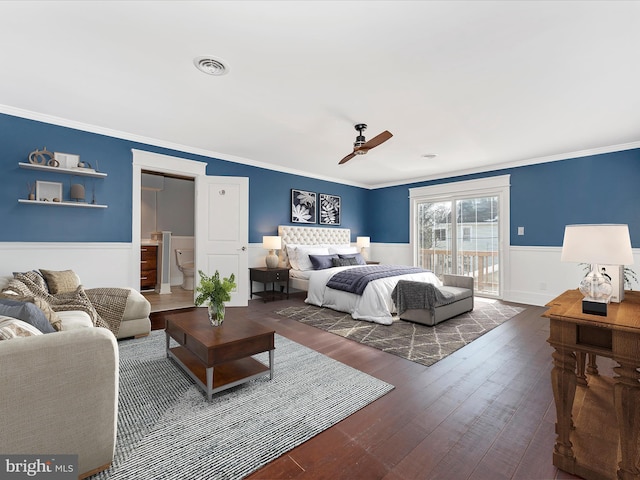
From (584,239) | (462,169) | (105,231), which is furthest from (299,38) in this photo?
(462,169)

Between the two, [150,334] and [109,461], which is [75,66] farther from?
[109,461]

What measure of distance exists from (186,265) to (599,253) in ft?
22.2

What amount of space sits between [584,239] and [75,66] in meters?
3.98

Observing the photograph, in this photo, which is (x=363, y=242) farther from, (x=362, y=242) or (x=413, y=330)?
(x=413, y=330)

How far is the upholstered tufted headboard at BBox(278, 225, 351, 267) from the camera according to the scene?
590cm

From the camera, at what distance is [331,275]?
4.86 m

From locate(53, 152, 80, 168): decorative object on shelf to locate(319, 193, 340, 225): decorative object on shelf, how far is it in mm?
4374

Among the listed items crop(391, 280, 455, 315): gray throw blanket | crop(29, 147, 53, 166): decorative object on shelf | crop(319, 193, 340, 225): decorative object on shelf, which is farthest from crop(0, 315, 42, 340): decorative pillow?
crop(319, 193, 340, 225): decorative object on shelf

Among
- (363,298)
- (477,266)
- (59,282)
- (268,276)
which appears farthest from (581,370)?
(59,282)

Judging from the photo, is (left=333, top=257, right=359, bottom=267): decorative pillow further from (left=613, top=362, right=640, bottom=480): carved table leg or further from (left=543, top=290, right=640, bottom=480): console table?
(left=613, top=362, right=640, bottom=480): carved table leg

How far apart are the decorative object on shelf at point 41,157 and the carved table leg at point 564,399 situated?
5.17m

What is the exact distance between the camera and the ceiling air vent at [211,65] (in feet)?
7.84

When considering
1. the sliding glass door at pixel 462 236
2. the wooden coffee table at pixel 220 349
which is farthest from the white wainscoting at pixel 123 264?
the wooden coffee table at pixel 220 349

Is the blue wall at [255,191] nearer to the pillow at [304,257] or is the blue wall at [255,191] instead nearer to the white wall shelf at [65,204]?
the white wall shelf at [65,204]
